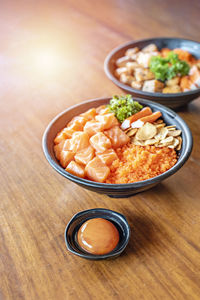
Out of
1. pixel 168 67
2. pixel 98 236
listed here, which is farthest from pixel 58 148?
pixel 168 67

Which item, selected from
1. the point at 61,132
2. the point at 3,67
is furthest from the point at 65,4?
the point at 61,132

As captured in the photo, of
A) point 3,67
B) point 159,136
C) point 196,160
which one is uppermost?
point 159,136

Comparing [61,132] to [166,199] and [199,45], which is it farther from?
[199,45]

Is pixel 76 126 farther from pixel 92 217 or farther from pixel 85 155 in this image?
pixel 92 217

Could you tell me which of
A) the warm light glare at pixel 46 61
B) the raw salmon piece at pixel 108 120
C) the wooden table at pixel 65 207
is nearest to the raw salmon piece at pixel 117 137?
the raw salmon piece at pixel 108 120

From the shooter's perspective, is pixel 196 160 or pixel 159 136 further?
pixel 196 160

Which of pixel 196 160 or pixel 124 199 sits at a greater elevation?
pixel 196 160
